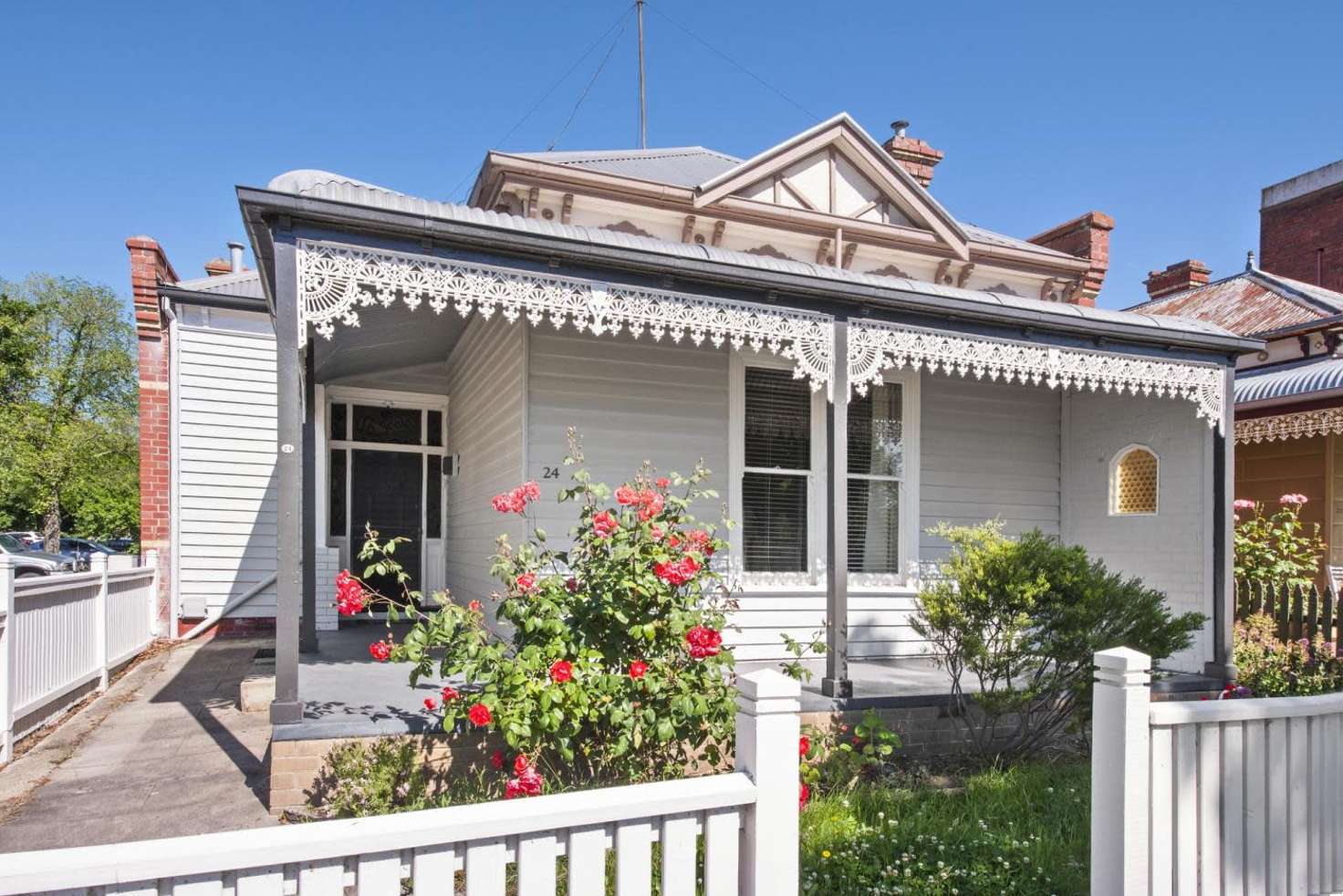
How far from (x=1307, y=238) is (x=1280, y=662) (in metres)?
15.0

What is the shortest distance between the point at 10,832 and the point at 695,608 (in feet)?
11.8

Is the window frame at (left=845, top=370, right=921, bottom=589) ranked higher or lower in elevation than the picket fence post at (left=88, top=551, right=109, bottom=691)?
higher

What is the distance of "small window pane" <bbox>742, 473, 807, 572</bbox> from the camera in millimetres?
7121

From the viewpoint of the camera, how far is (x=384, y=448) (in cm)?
1046

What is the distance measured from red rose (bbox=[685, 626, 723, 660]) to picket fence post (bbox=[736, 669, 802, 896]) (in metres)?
1.91

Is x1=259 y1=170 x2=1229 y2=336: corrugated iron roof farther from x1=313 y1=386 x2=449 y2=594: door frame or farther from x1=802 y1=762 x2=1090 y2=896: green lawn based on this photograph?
x1=313 y1=386 x2=449 y2=594: door frame

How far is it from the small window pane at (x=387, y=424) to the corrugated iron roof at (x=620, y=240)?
4458 mm

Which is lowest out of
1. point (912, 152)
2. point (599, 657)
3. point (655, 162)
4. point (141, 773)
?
point (141, 773)

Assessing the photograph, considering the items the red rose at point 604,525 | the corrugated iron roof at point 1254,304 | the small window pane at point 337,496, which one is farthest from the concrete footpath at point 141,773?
the corrugated iron roof at point 1254,304

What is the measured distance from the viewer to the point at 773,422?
7273 millimetres

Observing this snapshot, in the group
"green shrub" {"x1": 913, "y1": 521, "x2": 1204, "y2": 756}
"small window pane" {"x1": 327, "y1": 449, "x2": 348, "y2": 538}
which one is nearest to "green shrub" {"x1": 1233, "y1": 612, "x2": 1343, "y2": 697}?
"green shrub" {"x1": 913, "y1": 521, "x2": 1204, "y2": 756}

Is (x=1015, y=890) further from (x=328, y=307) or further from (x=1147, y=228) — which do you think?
(x=1147, y=228)

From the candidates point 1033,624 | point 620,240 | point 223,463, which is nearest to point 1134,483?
point 1033,624

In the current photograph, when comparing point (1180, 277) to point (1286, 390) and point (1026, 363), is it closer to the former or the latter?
point (1286, 390)
